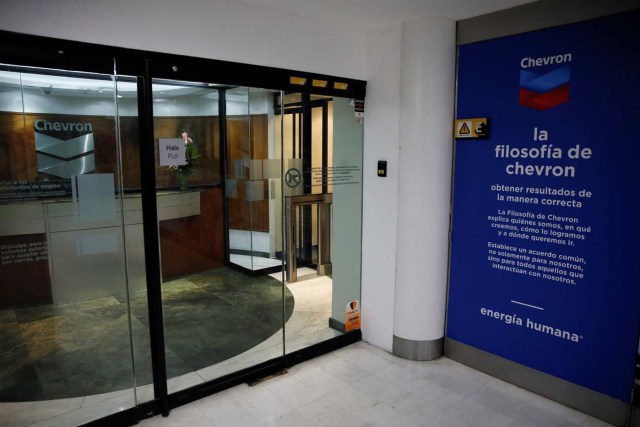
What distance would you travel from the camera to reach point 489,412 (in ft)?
10.4

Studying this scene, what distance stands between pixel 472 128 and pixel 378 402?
88.9 inches

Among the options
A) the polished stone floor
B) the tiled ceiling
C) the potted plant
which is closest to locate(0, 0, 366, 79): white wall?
the tiled ceiling

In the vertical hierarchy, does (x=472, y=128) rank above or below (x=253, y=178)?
above

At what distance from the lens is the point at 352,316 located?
4297 mm

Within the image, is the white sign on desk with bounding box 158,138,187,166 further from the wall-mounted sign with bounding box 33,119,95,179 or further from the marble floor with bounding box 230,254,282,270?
the marble floor with bounding box 230,254,282,270

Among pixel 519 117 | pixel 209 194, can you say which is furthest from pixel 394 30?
pixel 209 194

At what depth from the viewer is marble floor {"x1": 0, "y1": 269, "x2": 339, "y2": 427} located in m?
2.92

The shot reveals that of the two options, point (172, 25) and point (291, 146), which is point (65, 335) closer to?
point (172, 25)

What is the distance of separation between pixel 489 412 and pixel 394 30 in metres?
3.10

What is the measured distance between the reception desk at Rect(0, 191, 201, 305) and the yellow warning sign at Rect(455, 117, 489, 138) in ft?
8.36

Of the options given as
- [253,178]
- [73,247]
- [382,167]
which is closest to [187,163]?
[253,178]

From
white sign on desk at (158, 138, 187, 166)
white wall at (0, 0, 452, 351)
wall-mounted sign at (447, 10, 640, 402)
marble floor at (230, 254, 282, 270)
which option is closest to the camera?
white wall at (0, 0, 452, 351)

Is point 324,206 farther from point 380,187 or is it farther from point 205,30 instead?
point 205,30

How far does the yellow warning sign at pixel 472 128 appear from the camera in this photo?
11.5 feet
